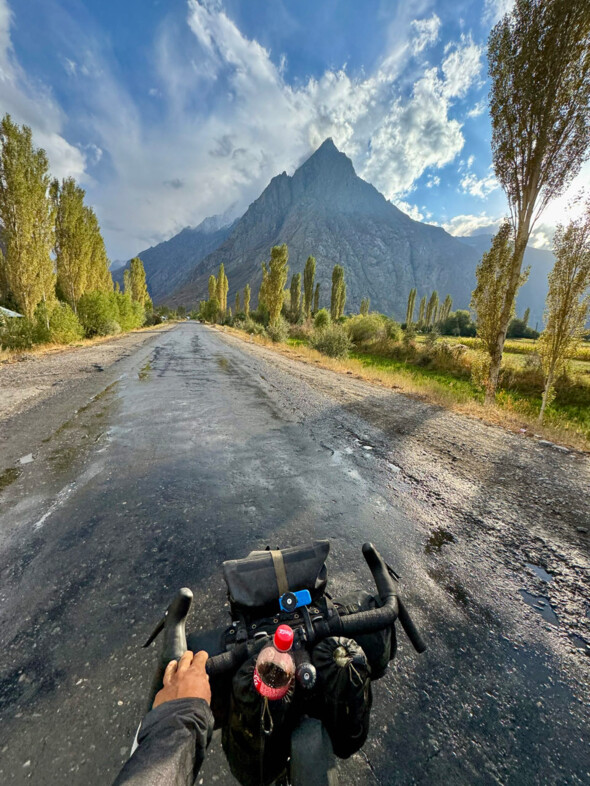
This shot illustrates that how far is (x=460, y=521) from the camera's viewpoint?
11.1 ft

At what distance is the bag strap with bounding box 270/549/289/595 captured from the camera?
5.14 feet

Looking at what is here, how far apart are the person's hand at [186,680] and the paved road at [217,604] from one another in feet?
2.04

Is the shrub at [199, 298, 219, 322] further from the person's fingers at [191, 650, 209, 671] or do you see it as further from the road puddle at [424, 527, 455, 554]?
the person's fingers at [191, 650, 209, 671]

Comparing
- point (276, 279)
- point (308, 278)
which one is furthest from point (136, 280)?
point (276, 279)

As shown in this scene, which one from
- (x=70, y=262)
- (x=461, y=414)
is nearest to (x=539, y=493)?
(x=461, y=414)

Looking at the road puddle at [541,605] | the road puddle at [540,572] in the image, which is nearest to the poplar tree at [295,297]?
the road puddle at [540,572]

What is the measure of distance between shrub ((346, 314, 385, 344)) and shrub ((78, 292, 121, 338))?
2312 cm

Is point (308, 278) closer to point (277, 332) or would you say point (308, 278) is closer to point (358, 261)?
point (277, 332)

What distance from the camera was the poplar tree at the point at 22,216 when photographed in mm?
17484

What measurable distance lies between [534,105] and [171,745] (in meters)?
14.3

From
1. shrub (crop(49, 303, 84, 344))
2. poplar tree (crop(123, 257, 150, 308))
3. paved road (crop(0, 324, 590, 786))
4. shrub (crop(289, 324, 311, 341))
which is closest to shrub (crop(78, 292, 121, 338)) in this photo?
shrub (crop(49, 303, 84, 344))

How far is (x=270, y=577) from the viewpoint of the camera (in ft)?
5.15

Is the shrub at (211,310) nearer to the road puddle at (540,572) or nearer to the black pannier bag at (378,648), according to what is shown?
the road puddle at (540,572)

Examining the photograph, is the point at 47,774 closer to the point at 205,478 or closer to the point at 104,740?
the point at 104,740
